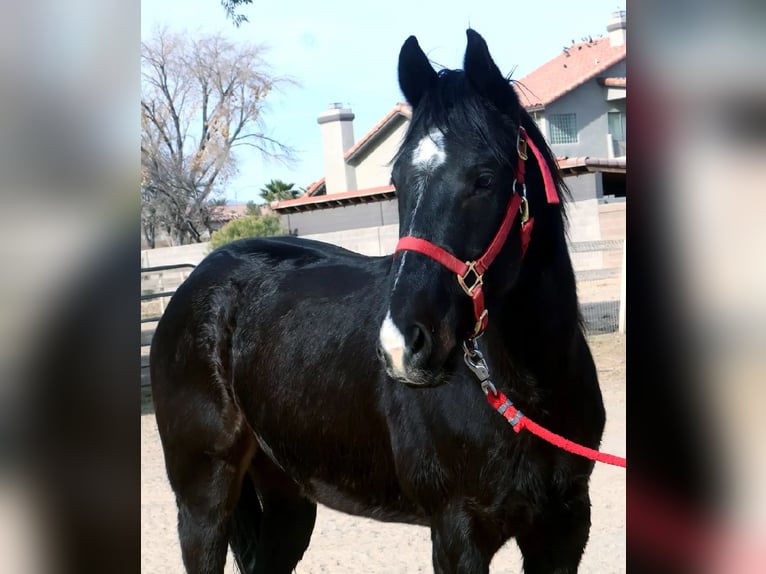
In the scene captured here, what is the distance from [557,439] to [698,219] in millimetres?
1125

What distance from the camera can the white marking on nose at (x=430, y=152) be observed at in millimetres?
1786

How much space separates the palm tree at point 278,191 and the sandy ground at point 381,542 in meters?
23.5

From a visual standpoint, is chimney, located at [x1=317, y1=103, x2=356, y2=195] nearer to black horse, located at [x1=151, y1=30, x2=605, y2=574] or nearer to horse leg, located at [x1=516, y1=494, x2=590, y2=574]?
black horse, located at [x1=151, y1=30, x2=605, y2=574]

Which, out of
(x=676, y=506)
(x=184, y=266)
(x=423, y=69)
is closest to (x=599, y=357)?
(x=184, y=266)

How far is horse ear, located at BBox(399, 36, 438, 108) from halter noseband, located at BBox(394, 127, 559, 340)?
289 mm

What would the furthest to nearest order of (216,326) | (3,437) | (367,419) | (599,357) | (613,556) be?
(599,357) → (613,556) → (216,326) → (367,419) → (3,437)

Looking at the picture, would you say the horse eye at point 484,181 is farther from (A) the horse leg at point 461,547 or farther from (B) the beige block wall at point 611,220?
(B) the beige block wall at point 611,220

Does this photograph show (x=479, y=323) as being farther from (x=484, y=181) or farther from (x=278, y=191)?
(x=278, y=191)

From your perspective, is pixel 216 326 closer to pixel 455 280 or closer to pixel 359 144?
pixel 455 280

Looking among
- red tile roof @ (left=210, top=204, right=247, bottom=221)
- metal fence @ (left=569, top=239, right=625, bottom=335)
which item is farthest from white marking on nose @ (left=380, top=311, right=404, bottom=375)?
Answer: red tile roof @ (left=210, top=204, right=247, bottom=221)

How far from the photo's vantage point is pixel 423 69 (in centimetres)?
201

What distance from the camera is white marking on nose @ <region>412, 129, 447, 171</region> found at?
179 centimetres

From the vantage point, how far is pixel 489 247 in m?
1.80

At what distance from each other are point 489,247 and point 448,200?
6.2 inches
